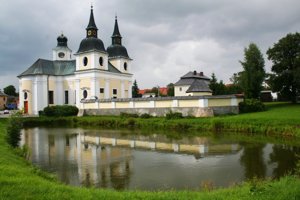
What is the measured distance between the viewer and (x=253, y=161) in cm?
1361

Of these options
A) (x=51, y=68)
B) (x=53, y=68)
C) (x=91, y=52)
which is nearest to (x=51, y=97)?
(x=51, y=68)

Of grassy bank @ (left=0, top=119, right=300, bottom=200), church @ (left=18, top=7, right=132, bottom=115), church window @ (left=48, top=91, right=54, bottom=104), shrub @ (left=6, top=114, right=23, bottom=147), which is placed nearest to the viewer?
grassy bank @ (left=0, top=119, right=300, bottom=200)

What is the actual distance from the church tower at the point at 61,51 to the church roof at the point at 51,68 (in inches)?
85.6

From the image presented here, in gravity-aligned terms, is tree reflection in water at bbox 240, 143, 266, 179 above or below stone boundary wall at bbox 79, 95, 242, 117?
below

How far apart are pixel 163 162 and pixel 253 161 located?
362cm

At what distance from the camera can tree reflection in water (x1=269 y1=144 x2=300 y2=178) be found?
11.5 m

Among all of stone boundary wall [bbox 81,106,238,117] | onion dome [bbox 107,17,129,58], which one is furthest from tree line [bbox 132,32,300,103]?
onion dome [bbox 107,17,129,58]

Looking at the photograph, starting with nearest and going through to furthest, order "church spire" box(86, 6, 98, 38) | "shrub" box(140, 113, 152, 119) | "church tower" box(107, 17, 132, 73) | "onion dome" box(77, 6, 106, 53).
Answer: "shrub" box(140, 113, 152, 119)
"onion dome" box(77, 6, 106, 53)
"church spire" box(86, 6, 98, 38)
"church tower" box(107, 17, 132, 73)

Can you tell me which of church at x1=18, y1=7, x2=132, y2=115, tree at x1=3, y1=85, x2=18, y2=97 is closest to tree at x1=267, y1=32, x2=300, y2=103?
church at x1=18, y1=7, x2=132, y2=115

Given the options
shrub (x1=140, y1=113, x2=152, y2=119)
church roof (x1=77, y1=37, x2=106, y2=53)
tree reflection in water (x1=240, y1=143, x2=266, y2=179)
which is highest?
church roof (x1=77, y1=37, x2=106, y2=53)

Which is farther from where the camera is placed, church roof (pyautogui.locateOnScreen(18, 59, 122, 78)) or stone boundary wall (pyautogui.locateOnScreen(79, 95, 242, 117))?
church roof (pyautogui.locateOnScreen(18, 59, 122, 78))

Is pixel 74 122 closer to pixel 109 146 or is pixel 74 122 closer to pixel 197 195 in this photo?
pixel 109 146

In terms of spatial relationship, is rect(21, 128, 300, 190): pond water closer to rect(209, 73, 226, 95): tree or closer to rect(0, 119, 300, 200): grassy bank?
rect(0, 119, 300, 200): grassy bank

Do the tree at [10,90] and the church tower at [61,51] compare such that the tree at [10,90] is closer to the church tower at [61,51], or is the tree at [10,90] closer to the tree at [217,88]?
the church tower at [61,51]
